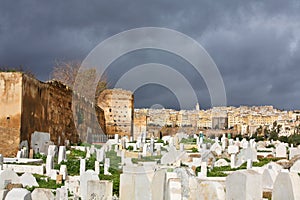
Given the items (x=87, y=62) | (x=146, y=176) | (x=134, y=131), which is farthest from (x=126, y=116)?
(x=146, y=176)

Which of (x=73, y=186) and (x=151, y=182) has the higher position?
(x=151, y=182)

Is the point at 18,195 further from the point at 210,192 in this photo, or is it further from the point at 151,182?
the point at 210,192

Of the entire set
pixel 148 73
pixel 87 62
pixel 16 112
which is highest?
pixel 87 62

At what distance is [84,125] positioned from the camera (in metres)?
28.1

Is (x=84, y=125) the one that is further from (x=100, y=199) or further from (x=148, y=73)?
(x=100, y=199)

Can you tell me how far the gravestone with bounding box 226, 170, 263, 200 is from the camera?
5.00m

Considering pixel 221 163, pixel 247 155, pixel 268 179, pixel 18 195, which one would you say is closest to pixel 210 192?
pixel 18 195

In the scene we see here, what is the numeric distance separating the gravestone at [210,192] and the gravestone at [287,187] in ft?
2.32

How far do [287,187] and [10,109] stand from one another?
44.2 ft

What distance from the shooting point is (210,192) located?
5102 millimetres

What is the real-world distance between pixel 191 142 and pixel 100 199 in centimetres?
1773

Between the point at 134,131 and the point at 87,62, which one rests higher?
the point at 87,62

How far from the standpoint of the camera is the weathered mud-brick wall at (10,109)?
1622cm

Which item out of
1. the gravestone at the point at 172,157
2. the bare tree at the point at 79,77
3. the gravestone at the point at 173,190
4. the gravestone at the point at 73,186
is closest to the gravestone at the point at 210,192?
the gravestone at the point at 173,190
